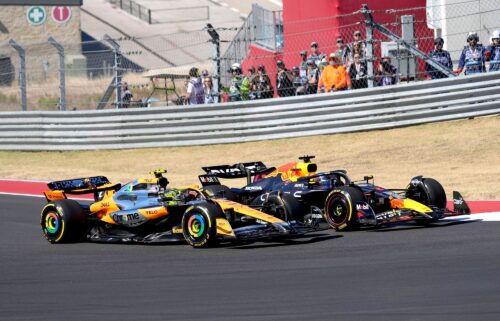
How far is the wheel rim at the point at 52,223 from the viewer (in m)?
12.8

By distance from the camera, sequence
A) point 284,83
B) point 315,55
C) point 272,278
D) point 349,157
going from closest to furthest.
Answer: point 272,278, point 349,157, point 315,55, point 284,83

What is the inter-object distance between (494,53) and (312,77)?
3.45 meters

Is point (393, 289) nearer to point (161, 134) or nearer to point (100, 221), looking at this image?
point (100, 221)

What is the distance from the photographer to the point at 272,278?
9688 millimetres

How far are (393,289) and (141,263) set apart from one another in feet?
10.5

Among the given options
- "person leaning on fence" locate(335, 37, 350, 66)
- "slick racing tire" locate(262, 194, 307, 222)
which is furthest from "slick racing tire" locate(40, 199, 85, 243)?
"person leaning on fence" locate(335, 37, 350, 66)

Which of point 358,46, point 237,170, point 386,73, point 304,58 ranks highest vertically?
point 358,46

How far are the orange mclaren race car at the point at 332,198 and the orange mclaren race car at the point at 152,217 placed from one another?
570 mm

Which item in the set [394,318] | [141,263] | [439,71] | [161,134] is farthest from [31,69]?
[394,318]

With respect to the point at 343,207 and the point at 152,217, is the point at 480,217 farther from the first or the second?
the point at 152,217

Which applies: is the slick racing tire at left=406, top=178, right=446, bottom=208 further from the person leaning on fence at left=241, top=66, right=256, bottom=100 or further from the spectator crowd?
the person leaning on fence at left=241, top=66, right=256, bottom=100

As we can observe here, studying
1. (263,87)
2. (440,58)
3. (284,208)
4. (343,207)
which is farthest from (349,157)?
(284,208)

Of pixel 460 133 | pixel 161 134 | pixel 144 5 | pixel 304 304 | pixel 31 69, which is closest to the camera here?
pixel 304 304

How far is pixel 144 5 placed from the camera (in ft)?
211
